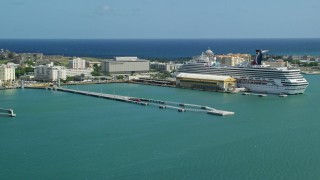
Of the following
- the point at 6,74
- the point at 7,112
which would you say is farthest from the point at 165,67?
the point at 7,112

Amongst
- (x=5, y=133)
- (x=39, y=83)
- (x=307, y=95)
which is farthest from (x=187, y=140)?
(x=39, y=83)

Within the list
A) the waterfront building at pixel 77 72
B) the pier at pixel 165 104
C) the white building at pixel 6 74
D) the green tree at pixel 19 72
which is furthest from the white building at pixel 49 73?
the pier at pixel 165 104

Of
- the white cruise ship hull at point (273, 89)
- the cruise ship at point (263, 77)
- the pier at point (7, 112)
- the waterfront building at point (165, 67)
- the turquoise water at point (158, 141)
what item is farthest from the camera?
the waterfront building at point (165, 67)

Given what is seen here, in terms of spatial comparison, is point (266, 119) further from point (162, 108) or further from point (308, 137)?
point (162, 108)

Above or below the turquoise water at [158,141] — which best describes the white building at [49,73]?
above

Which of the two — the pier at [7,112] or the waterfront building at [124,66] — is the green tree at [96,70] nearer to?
the waterfront building at [124,66]

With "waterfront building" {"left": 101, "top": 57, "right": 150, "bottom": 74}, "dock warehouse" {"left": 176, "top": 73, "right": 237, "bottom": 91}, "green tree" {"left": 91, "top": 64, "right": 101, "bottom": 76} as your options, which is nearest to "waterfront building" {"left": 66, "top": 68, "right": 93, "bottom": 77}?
"green tree" {"left": 91, "top": 64, "right": 101, "bottom": 76}
